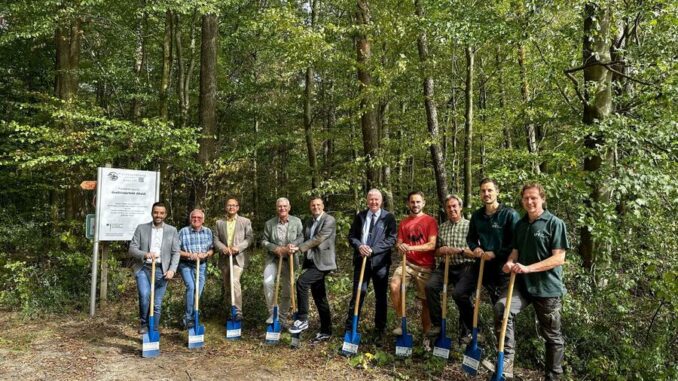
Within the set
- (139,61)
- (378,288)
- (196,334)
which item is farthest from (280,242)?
(139,61)

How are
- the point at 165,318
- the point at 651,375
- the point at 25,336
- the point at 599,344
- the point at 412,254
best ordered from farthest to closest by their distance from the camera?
the point at 165,318 < the point at 25,336 < the point at 412,254 < the point at 599,344 < the point at 651,375

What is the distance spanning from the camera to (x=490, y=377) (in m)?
4.41

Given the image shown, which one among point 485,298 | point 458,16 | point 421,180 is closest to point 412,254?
point 485,298

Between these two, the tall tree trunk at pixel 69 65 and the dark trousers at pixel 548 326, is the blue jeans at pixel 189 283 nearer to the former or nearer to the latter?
the dark trousers at pixel 548 326

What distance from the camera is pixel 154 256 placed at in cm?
537

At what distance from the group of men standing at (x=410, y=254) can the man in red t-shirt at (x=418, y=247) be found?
13mm

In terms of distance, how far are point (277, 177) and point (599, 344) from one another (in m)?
13.4

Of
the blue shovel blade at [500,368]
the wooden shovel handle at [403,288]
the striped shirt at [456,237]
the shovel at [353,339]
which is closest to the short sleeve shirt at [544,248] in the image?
the blue shovel blade at [500,368]

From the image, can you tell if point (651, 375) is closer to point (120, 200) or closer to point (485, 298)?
point (485, 298)

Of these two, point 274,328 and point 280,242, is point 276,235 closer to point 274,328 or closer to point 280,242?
point 280,242

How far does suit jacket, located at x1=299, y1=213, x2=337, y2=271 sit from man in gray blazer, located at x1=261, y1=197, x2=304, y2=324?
226 millimetres

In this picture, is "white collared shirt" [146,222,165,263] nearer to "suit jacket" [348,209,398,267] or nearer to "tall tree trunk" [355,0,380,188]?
"suit jacket" [348,209,398,267]

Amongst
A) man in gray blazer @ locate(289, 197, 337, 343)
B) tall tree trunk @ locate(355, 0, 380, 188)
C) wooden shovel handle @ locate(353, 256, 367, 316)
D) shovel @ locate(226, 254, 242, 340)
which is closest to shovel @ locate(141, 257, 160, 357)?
shovel @ locate(226, 254, 242, 340)

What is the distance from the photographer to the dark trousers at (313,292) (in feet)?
18.3
